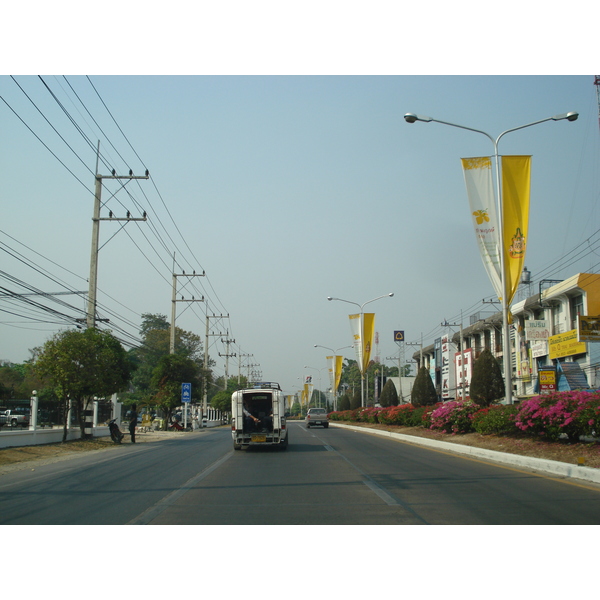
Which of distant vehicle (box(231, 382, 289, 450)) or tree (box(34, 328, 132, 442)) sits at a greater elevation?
tree (box(34, 328, 132, 442))

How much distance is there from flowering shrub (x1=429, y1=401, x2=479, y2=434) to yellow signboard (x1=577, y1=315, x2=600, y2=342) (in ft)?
49.8

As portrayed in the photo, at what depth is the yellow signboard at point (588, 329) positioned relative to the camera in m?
35.9

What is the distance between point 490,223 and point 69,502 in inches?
626

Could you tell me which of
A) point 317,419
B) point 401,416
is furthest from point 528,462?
point 317,419

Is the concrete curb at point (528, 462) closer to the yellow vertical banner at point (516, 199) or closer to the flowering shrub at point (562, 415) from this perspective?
the flowering shrub at point (562, 415)

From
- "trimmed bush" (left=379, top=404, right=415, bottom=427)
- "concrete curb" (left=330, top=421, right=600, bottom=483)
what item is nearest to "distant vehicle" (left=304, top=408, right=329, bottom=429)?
"trimmed bush" (left=379, top=404, right=415, bottom=427)

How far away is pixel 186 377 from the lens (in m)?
49.3

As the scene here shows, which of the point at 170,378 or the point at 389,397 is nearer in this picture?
the point at 389,397

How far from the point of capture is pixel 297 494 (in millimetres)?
10703

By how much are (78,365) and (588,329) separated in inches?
1135

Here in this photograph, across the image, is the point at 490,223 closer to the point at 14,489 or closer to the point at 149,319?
the point at 14,489

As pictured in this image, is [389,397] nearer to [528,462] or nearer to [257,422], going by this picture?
[257,422]

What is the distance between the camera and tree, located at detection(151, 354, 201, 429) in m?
48.2

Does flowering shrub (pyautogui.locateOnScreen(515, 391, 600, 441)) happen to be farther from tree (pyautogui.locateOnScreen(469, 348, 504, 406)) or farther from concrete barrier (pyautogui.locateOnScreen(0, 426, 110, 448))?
concrete barrier (pyautogui.locateOnScreen(0, 426, 110, 448))
